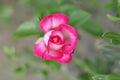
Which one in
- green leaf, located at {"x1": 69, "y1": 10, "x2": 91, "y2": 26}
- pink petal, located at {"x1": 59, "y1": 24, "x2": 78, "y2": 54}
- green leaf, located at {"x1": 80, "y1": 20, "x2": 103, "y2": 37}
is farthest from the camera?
green leaf, located at {"x1": 80, "y1": 20, "x2": 103, "y2": 37}

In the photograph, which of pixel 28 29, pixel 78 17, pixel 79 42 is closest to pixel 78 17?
pixel 78 17

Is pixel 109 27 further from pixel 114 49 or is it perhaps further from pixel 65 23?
pixel 65 23

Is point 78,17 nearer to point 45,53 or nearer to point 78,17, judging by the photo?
point 78,17

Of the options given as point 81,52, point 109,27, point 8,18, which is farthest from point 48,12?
point 8,18

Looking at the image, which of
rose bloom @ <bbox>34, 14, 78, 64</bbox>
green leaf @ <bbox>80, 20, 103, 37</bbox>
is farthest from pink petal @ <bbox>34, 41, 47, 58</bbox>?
green leaf @ <bbox>80, 20, 103, 37</bbox>

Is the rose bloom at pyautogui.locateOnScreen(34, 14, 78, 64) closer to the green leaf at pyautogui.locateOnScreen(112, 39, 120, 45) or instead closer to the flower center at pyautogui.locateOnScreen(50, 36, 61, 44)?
the flower center at pyautogui.locateOnScreen(50, 36, 61, 44)

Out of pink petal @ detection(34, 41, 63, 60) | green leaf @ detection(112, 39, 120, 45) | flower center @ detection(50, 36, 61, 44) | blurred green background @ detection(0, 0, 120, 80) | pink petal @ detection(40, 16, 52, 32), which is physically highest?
pink petal @ detection(40, 16, 52, 32)
